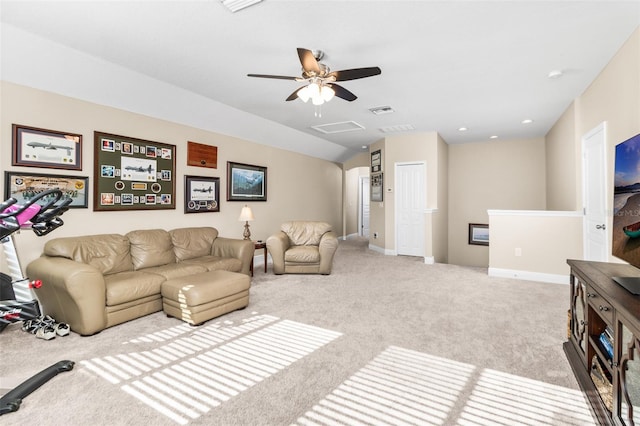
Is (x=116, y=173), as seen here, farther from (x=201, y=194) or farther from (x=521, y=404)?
(x=521, y=404)

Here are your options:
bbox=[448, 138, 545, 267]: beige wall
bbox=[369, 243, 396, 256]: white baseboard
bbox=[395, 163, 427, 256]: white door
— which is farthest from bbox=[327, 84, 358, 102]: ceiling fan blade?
bbox=[448, 138, 545, 267]: beige wall

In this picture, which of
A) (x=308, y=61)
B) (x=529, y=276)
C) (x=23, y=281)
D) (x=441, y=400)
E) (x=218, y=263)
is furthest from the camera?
(x=529, y=276)

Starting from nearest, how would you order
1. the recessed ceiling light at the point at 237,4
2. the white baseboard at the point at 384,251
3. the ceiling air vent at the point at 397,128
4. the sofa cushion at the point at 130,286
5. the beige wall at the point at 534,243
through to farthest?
the recessed ceiling light at the point at 237,4
the sofa cushion at the point at 130,286
the beige wall at the point at 534,243
the ceiling air vent at the point at 397,128
the white baseboard at the point at 384,251

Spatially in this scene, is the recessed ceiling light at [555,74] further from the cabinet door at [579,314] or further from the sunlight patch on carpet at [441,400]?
the sunlight patch on carpet at [441,400]

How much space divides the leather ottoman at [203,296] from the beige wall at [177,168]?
1397 mm

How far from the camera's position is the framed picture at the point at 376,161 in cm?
712

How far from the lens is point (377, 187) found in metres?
7.22

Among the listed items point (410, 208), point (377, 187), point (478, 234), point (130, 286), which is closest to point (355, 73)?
point (130, 286)

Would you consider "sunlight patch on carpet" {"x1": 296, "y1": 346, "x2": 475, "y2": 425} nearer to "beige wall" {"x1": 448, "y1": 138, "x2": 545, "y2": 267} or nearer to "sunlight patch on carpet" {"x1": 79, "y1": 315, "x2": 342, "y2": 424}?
"sunlight patch on carpet" {"x1": 79, "y1": 315, "x2": 342, "y2": 424}

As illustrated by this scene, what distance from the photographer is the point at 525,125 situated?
18.7 ft

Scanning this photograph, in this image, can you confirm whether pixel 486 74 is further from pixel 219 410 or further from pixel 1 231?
pixel 1 231

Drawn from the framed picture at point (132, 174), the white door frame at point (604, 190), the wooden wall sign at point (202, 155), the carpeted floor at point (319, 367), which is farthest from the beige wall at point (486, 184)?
the framed picture at point (132, 174)

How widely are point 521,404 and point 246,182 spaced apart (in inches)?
191

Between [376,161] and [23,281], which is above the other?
[376,161]
